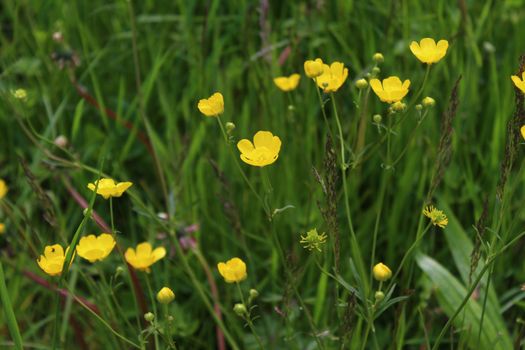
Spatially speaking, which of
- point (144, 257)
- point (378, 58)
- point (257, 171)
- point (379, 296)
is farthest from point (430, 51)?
point (257, 171)

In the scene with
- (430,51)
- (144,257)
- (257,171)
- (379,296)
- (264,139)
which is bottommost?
(257,171)

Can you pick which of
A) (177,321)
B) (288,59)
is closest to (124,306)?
(177,321)

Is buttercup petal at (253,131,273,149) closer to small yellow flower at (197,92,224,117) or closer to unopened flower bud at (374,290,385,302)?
small yellow flower at (197,92,224,117)

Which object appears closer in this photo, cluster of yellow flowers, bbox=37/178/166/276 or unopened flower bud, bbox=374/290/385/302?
unopened flower bud, bbox=374/290/385/302

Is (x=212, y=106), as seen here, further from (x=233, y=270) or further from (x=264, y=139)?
(x=233, y=270)

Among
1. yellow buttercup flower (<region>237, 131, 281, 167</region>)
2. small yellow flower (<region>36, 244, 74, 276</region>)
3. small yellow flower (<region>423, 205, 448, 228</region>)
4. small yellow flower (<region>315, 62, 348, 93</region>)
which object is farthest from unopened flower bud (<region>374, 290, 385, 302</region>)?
small yellow flower (<region>36, 244, 74, 276</region>)

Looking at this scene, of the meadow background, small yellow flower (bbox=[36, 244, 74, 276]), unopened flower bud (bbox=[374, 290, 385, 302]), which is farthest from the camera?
the meadow background

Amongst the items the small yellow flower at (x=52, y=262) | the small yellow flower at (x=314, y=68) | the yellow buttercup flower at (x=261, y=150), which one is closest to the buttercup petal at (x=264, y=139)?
the yellow buttercup flower at (x=261, y=150)
